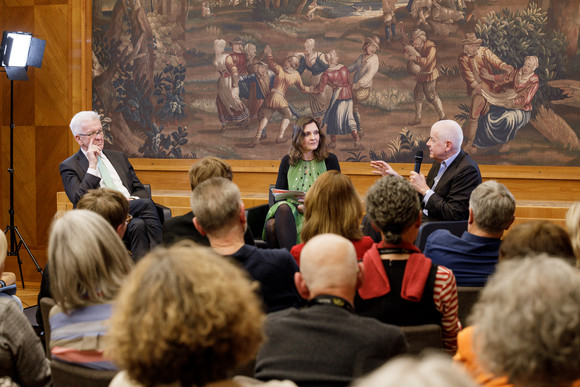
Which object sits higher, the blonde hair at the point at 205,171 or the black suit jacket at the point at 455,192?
the blonde hair at the point at 205,171

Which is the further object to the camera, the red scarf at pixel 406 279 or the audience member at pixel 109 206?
the audience member at pixel 109 206

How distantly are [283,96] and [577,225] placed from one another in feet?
15.5

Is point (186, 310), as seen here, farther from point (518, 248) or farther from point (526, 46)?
point (526, 46)

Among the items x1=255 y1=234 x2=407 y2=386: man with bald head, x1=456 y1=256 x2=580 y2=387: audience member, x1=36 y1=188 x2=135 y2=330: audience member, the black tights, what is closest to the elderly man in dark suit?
the black tights

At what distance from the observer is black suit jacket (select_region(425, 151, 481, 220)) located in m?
4.79

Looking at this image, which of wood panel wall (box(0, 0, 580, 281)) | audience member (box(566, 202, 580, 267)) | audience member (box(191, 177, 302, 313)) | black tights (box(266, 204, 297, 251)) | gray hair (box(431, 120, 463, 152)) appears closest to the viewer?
audience member (box(566, 202, 580, 267))

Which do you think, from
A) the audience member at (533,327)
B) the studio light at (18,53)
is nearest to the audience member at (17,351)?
the audience member at (533,327)

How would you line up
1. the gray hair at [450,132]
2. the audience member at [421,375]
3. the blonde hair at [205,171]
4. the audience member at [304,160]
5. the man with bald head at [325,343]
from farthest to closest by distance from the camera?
1. the audience member at [304,160]
2. the gray hair at [450,132]
3. the blonde hair at [205,171]
4. the man with bald head at [325,343]
5. the audience member at [421,375]

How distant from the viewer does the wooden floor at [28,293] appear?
19.6ft

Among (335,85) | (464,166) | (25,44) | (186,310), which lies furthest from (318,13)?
(186,310)

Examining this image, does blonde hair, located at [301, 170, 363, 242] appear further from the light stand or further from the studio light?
the studio light

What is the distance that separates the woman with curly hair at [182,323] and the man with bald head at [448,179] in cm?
361

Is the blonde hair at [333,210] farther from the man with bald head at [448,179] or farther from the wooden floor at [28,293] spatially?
the wooden floor at [28,293]

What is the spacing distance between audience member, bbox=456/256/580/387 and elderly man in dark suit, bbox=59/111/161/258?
3961 millimetres
